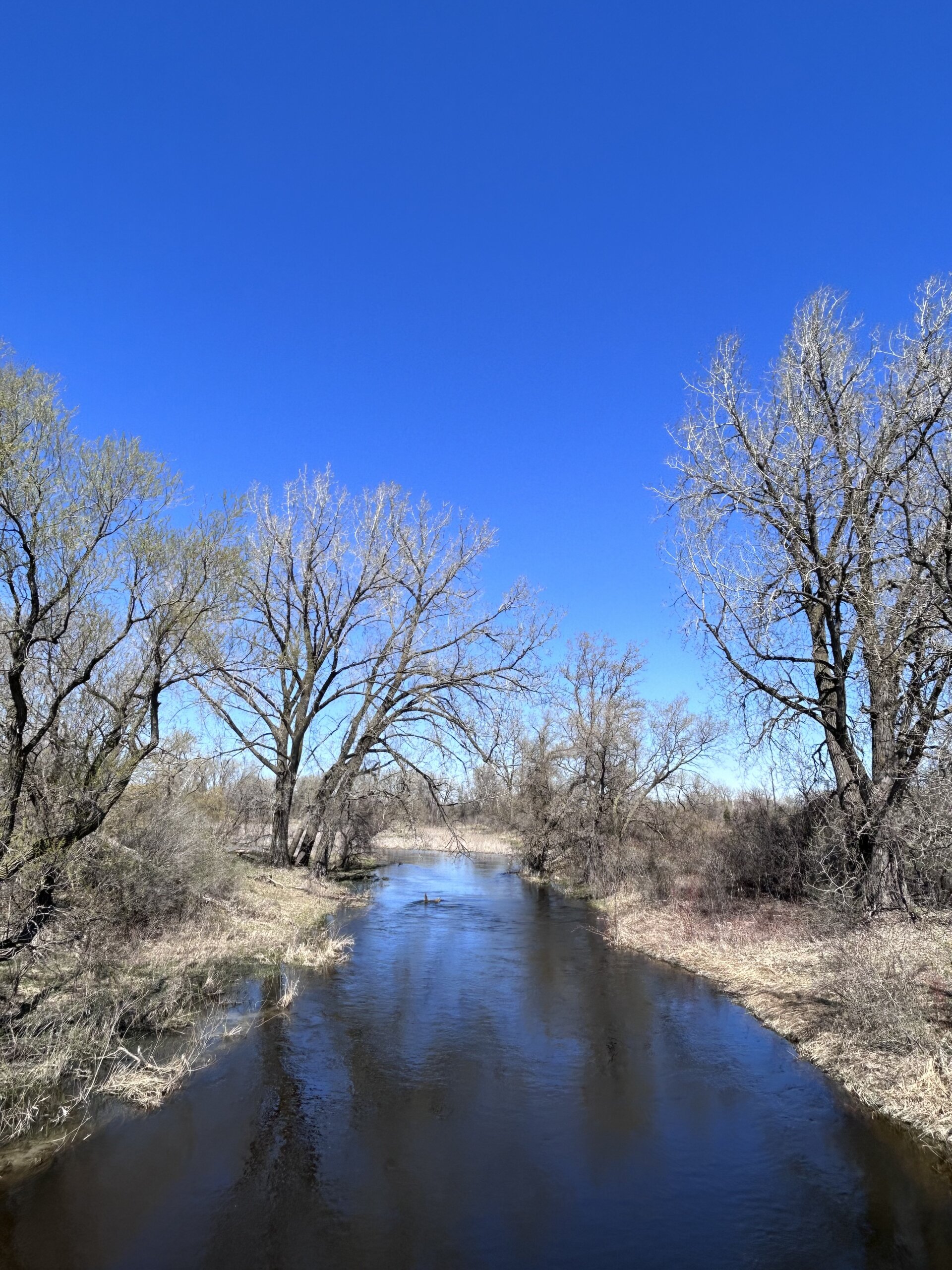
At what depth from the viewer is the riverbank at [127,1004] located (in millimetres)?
7855

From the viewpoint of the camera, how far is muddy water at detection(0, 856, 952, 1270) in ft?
19.4

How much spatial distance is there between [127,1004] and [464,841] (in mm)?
39794

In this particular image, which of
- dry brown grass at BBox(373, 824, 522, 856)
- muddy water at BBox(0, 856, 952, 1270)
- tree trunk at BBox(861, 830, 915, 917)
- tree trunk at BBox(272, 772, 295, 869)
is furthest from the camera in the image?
dry brown grass at BBox(373, 824, 522, 856)

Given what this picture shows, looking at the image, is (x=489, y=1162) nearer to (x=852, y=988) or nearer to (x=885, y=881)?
(x=852, y=988)

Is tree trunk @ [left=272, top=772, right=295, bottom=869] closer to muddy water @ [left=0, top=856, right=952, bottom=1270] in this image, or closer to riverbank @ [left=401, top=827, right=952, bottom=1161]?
riverbank @ [left=401, top=827, right=952, bottom=1161]

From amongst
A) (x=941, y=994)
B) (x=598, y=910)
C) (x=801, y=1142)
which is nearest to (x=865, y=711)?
(x=941, y=994)

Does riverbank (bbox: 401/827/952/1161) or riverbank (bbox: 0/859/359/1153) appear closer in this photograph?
riverbank (bbox: 0/859/359/1153)

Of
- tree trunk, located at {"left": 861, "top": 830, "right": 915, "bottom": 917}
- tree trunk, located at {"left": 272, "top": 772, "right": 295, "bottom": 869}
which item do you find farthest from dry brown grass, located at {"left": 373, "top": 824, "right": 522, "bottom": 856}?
tree trunk, located at {"left": 861, "top": 830, "right": 915, "bottom": 917}

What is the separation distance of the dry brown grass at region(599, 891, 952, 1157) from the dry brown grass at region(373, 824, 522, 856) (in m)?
29.6

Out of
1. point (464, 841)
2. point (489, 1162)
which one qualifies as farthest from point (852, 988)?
point (464, 841)

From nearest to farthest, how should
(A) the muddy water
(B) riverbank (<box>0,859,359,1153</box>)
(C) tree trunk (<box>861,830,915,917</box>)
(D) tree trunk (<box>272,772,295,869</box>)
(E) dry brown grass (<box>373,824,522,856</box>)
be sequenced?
1. (A) the muddy water
2. (B) riverbank (<box>0,859,359,1153</box>)
3. (C) tree trunk (<box>861,830,915,917</box>)
4. (D) tree trunk (<box>272,772,295,869</box>)
5. (E) dry brown grass (<box>373,824,522,856</box>)

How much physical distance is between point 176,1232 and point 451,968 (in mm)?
10204

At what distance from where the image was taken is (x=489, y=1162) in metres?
7.32

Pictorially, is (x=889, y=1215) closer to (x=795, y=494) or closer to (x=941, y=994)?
(x=941, y=994)
